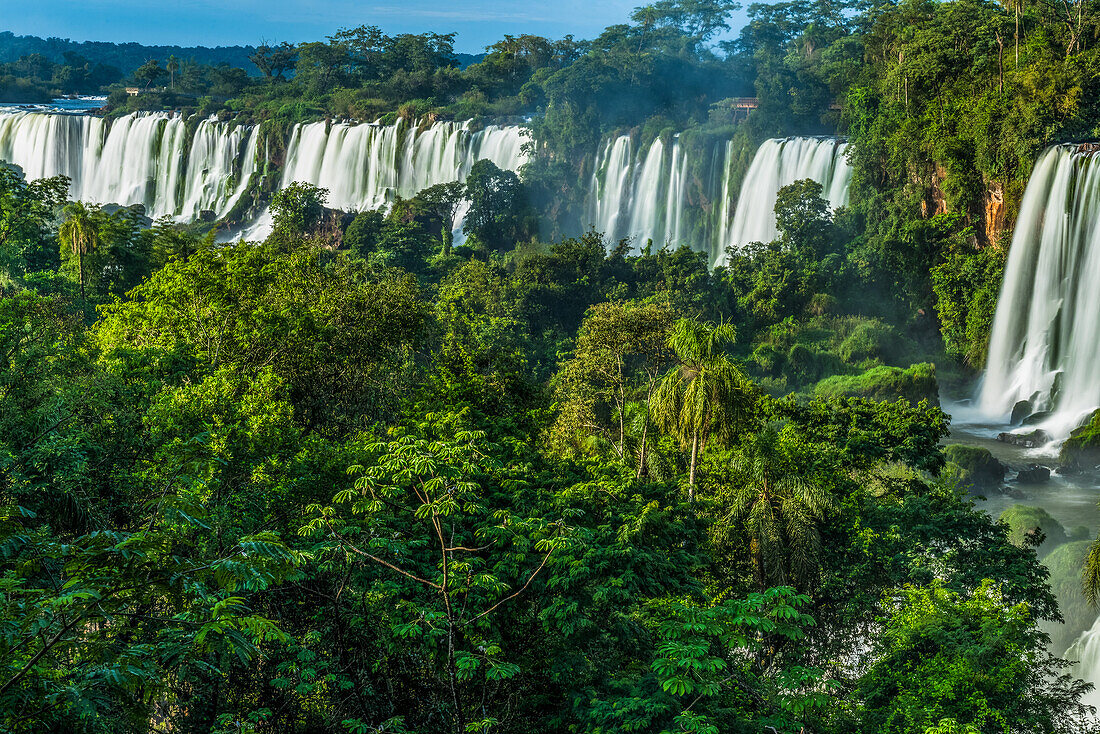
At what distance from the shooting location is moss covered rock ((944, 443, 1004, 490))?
2556 cm

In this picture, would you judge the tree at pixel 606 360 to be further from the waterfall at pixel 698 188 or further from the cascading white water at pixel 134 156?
the cascading white water at pixel 134 156

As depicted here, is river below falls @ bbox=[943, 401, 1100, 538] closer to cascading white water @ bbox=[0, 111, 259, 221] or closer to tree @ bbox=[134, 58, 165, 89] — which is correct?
cascading white water @ bbox=[0, 111, 259, 221]

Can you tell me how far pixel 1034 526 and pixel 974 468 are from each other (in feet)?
14.9

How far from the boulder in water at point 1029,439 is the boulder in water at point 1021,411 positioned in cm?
177

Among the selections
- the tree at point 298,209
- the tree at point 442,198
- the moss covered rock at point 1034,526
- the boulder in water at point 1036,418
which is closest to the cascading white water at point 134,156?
the tree at point 298,209

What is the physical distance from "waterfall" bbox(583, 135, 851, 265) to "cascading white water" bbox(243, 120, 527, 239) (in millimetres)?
7654

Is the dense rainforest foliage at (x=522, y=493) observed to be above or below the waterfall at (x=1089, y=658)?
above

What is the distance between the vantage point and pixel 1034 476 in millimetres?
25906

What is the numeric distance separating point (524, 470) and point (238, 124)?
6920 cm

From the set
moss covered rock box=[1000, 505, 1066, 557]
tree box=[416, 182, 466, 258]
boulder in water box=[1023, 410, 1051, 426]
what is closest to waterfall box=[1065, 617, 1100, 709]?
moss covered rock box=[1000, 505, 1066, 557]

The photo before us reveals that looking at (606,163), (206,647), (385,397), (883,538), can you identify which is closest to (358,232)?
(606,163)

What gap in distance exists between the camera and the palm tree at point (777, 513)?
15.1 meters

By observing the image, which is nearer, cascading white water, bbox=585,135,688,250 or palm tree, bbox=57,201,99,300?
palm tree, bbox=57,201,99,300

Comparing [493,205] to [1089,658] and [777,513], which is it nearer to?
[777,513]
